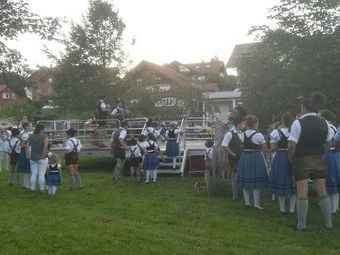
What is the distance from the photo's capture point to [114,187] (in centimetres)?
1416

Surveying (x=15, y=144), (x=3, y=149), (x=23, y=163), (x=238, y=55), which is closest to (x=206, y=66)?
(x=238, y=55)

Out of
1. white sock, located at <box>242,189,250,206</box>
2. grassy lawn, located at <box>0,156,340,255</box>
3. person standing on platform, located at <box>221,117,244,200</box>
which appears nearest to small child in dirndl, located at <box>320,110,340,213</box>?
grassy lawn, located at <box>0,156,340,255</box>

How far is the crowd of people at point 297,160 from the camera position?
8227mm

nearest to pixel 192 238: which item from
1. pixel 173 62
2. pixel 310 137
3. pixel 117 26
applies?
pixel 310 137

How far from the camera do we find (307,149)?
8234mm

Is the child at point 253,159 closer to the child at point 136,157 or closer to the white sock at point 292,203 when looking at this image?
the white sock at point 292,203

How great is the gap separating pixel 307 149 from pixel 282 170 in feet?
5.34

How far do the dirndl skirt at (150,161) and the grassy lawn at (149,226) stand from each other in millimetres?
2485

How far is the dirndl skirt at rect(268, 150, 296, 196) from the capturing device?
32.0ft

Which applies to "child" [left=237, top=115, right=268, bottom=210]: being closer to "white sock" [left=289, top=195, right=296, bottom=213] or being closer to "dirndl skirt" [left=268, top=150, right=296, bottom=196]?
"dirndl skirt" [left=268, top=150, right=296, bottom=196]

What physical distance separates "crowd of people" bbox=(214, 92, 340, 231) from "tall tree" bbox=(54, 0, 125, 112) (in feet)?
97.8

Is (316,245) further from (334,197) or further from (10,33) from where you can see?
(10,33)

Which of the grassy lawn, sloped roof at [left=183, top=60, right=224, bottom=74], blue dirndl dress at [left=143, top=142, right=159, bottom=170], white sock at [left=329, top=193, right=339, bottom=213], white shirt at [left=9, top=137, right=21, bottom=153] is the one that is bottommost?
the grassy lawn

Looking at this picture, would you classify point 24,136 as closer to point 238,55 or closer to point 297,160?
point 297,160
